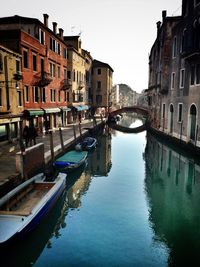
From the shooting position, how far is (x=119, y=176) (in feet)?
52.9

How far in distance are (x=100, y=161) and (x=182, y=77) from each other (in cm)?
1319

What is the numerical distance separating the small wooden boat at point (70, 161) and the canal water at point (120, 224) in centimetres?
84

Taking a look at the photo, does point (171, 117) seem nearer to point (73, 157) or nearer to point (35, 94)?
point (73, 157)

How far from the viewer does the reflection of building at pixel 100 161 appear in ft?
57.2

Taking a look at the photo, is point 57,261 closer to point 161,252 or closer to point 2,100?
point 161,252

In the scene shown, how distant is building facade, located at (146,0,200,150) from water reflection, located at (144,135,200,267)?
372cm

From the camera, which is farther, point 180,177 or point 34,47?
point 34,47

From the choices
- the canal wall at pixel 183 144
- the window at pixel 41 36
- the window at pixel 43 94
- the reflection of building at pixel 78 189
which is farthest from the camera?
the window at pixel 43 94

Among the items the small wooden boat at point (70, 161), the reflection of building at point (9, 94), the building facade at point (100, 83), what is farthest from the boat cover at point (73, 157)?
the building facade at point (100, 83)

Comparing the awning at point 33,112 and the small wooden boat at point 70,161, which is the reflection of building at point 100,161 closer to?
the small wooden boat at point 70,161

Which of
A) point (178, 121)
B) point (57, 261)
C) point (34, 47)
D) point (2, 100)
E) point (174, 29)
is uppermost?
point (174, 29)

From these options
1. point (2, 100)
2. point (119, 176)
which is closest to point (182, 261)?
point (119, 176)

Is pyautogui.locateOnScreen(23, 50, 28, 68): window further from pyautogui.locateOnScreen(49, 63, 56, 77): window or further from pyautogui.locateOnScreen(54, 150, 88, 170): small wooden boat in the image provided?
pyautogui.locateOnScreen(54, 150, 88, 170): small wooden boat

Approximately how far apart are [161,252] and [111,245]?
1.74 metres
